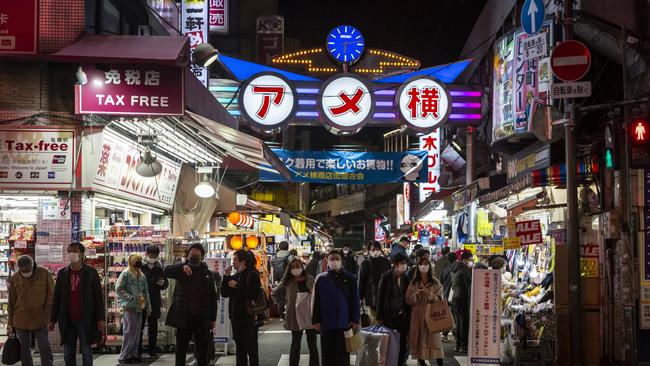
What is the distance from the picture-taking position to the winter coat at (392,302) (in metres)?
11.8

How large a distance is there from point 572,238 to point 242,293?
5265 mm

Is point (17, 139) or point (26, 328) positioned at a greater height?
point (17, 139)

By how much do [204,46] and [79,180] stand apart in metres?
3.75

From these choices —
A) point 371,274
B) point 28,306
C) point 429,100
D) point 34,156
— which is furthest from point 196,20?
point 28,306

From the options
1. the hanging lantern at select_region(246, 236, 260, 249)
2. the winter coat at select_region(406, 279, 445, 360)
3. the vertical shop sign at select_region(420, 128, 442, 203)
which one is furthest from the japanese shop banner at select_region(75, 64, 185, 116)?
the vertical shop sign at select_region(420, 128, 442, 203)

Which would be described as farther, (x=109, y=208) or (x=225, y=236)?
(x=225, y=236)

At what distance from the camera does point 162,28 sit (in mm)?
22281

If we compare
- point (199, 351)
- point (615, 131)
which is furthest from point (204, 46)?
point (615, 131)

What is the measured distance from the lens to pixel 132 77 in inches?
520

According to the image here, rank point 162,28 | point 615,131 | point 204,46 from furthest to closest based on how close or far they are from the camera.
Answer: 1. point 162,28
2. point 204,46
3. point 615,131

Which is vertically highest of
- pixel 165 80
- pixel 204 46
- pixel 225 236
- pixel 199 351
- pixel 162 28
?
pixel 162 28

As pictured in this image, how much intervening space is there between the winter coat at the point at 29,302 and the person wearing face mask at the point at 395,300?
4.86 m

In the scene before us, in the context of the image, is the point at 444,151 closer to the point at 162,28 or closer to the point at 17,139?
the point at 162,28

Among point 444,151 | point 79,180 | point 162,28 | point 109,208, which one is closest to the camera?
point 79,180
